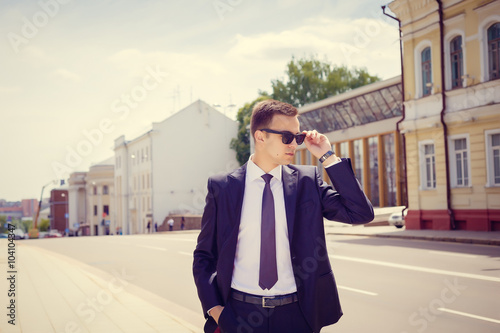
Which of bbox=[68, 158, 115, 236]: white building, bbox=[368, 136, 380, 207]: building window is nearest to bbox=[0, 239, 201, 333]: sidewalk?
bbox=[368, 136, 380, 207]: building window

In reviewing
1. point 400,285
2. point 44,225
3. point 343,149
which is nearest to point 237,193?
point 400,285

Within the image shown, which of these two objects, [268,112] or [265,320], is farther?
[268,112]

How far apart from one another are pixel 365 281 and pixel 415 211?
52.4 feet

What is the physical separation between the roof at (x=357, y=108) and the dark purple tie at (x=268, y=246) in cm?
3844

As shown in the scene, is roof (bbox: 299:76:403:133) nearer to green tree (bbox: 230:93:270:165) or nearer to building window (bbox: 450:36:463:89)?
green tree (bbox: 230:93:270:165)

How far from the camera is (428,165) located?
26250 mm

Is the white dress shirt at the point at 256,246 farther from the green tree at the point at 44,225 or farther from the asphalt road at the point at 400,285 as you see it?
the green tree at the point at 44,225

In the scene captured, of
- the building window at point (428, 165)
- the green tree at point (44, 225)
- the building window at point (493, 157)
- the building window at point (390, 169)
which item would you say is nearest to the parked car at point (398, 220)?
the building window at point (428, 165)

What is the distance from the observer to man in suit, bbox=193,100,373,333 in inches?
118

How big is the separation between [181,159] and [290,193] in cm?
6179

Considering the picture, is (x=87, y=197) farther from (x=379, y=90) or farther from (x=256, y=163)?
(x=256, y=163)

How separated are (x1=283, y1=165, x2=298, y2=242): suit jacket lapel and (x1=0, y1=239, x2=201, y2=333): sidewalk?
3.80 meters

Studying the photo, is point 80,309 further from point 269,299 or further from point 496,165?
point 496,165

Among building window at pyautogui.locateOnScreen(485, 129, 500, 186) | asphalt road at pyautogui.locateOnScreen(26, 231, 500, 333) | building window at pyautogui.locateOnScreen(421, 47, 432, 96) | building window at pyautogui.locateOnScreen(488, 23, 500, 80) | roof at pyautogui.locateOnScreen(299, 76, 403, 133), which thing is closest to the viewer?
asphalt road at pyautogui.locateOnScreen(26, 231, 500, 333)
